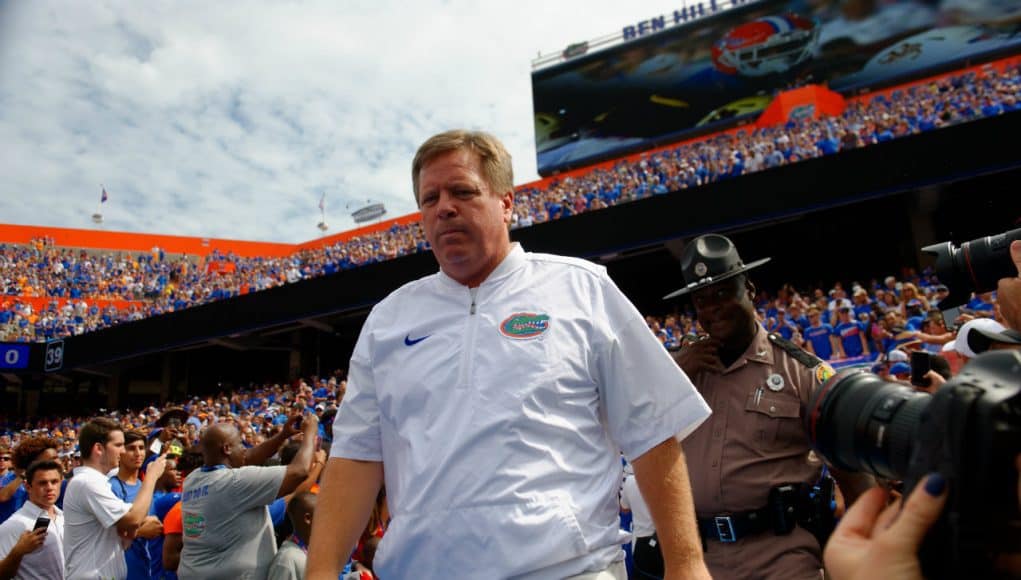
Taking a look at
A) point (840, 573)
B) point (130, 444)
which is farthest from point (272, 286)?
point (840, 573)

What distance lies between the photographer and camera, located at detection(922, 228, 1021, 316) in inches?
87.2

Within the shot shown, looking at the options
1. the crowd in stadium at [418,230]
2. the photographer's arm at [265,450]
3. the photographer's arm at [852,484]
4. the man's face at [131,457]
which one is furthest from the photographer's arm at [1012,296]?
the crowd in stadium at [418,230]

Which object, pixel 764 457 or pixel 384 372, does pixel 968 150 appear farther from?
pixel 384 372

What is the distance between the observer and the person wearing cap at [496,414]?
1548 mm

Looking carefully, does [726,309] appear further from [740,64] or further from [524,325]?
[740,64]

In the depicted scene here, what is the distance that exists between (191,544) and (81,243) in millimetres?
38271

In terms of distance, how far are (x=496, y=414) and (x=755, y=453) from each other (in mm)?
1396

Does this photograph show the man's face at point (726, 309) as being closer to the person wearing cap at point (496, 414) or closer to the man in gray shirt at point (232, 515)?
the person wearing cap at point (496, 414)

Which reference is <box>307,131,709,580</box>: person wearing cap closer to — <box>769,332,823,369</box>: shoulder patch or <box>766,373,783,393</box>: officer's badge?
<box>766,373,783,393</box>: officer's badge

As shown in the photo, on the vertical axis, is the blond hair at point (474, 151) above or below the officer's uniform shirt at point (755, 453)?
above

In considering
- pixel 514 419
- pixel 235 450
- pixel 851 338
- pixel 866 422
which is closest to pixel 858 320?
pixel 851 338

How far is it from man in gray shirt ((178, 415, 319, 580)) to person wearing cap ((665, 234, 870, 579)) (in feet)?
7.32

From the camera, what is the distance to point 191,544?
3715 millimetres

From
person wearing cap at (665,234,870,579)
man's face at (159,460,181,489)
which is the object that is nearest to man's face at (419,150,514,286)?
person wearing cap at (665,234,870,579)
